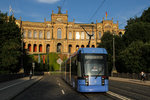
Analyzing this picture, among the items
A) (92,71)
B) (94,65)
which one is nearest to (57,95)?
(92,71)

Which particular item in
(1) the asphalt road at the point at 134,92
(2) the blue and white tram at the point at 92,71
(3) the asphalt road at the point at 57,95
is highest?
(2) the blue and white tram at the point at 92,71

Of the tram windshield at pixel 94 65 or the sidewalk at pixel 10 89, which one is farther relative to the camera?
the tram windshield at pixel 94 65

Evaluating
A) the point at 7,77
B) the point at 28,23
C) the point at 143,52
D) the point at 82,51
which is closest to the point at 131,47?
the point at 143,52

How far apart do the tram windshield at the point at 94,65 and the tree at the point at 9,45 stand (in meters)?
25.2

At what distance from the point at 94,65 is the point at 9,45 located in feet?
89.3

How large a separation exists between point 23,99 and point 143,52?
32552 mm

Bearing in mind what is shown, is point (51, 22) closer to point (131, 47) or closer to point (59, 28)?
point (59, 28)

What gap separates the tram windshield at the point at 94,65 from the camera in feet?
40.3

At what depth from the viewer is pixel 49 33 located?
8575 cm

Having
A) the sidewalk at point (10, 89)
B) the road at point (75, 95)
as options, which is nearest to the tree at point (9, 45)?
the sidewalk at point (10, 89)

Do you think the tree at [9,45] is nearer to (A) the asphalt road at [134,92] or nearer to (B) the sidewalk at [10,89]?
(B) the sidewalk at [10,89]

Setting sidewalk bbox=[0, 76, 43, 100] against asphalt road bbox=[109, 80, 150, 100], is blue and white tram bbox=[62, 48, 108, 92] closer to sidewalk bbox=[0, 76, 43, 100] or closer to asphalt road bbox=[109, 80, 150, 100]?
asphalt road bbox=[109, 80, 150, 100]

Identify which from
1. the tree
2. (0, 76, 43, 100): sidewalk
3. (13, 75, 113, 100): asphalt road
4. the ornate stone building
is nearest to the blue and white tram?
(13, 75, 113, 100): asphalt road

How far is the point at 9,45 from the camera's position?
35.9 m
